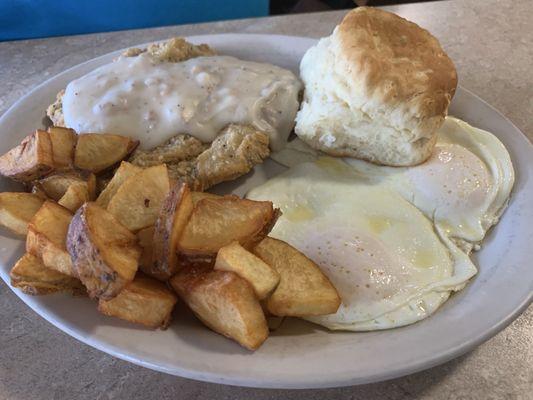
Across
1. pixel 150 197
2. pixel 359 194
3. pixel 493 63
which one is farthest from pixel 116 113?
pixel 493 63

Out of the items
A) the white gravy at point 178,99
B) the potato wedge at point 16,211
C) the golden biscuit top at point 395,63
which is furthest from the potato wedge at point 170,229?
the golden biscuit top at point 395,63

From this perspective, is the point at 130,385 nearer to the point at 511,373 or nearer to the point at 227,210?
the point at 227,210

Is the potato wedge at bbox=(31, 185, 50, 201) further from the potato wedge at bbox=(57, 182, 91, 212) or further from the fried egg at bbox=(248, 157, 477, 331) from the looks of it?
the fried egg at bbox=(248, 157, 477, 331)

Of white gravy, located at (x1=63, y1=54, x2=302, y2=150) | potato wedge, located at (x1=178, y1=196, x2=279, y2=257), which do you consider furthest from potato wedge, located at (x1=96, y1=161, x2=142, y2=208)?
white gravy, located at (x1=63, y1=54, x2=302, y2=150)

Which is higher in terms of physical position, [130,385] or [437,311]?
[437,311]

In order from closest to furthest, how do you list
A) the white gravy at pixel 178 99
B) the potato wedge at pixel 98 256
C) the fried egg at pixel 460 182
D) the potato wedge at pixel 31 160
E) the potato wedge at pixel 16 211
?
1. the potato wedge at pixel 98 256
2. the potato wedge at pixel 16 211
3. the potato wedge at pixel 31 160
4. the fried egg at pixel 460 182
5. the white gravy at pixel 178 99

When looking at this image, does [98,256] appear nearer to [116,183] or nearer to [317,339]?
[116,183]

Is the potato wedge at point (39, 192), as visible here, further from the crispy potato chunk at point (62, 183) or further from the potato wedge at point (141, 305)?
the potato wedge at point (141, 305)
